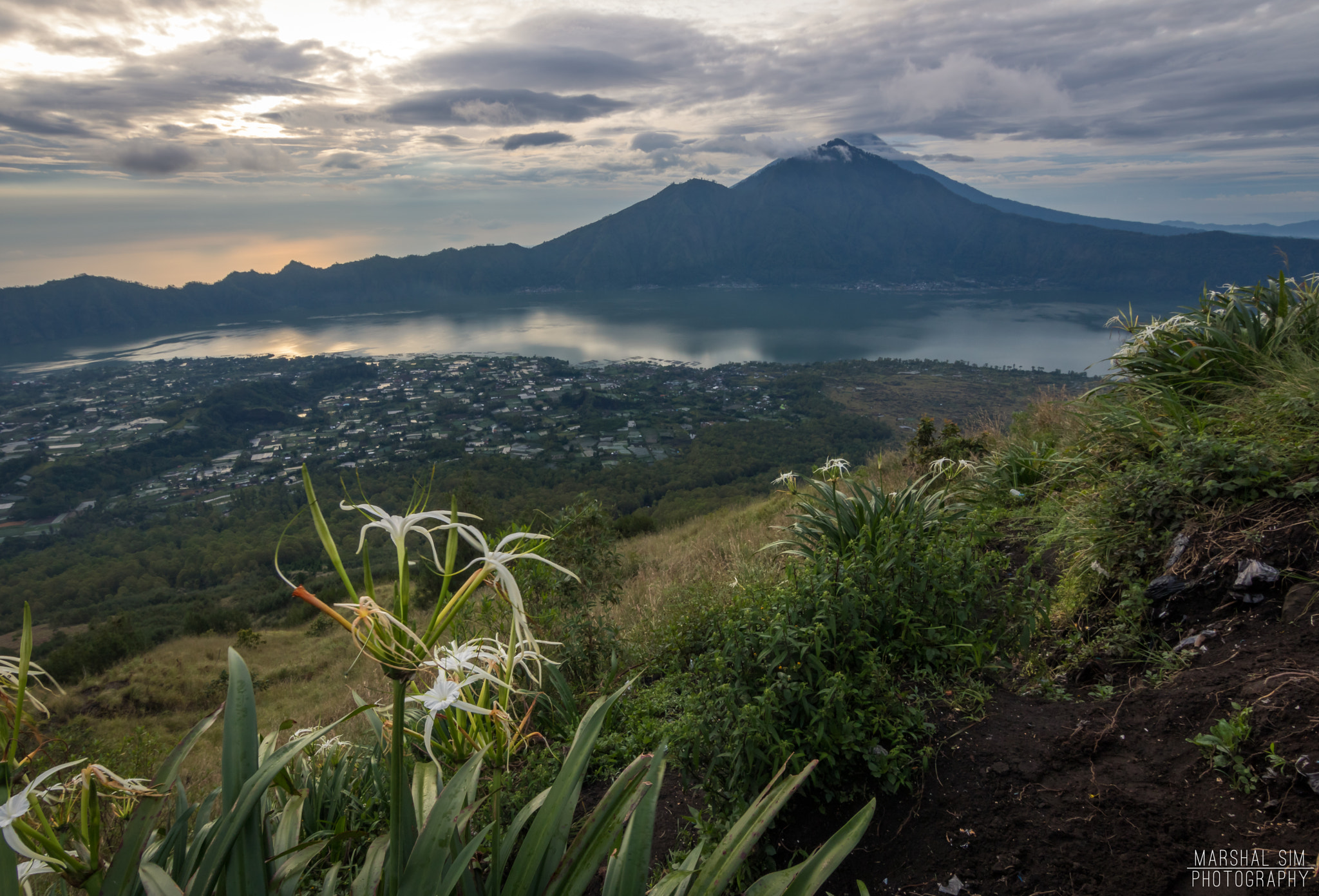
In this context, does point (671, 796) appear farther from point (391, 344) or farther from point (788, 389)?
point (391, 344)

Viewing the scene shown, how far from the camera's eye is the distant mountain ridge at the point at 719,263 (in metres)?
118

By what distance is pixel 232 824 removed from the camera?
1410 mm

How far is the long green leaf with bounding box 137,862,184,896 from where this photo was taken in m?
1.34

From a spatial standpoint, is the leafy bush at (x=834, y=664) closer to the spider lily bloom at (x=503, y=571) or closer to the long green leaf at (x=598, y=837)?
the long green leaf at (x=598, y=837)

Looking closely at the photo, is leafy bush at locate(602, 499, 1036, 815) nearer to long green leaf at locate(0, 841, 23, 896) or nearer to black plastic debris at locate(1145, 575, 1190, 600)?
black plastic debris at locate(1145, 575, 1190, 600)

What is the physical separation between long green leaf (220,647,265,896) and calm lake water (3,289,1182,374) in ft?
205

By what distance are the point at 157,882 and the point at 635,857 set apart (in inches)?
40.9

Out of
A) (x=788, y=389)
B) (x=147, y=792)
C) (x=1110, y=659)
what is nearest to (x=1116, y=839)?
(x=1110, y=659)

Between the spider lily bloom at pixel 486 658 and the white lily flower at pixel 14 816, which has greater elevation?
the spider lily bloom at pixel 486 658

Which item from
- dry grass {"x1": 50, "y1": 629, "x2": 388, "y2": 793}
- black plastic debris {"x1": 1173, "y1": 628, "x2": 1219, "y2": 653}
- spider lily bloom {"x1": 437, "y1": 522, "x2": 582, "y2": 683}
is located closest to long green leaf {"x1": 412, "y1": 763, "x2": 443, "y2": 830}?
spider lily bloom {"x1": 437, "y1": 522, "x2": 582, "y2": 683}

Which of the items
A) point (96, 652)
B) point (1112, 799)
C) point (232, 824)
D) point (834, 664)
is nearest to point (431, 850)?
point (232, 824)

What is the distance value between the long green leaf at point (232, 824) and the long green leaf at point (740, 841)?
926mm

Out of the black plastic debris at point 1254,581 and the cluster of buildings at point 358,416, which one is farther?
the cluster of buildings at point 358,416

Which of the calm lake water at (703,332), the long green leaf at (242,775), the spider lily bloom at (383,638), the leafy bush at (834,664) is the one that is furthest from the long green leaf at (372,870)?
the calm lake water at (703,332)
